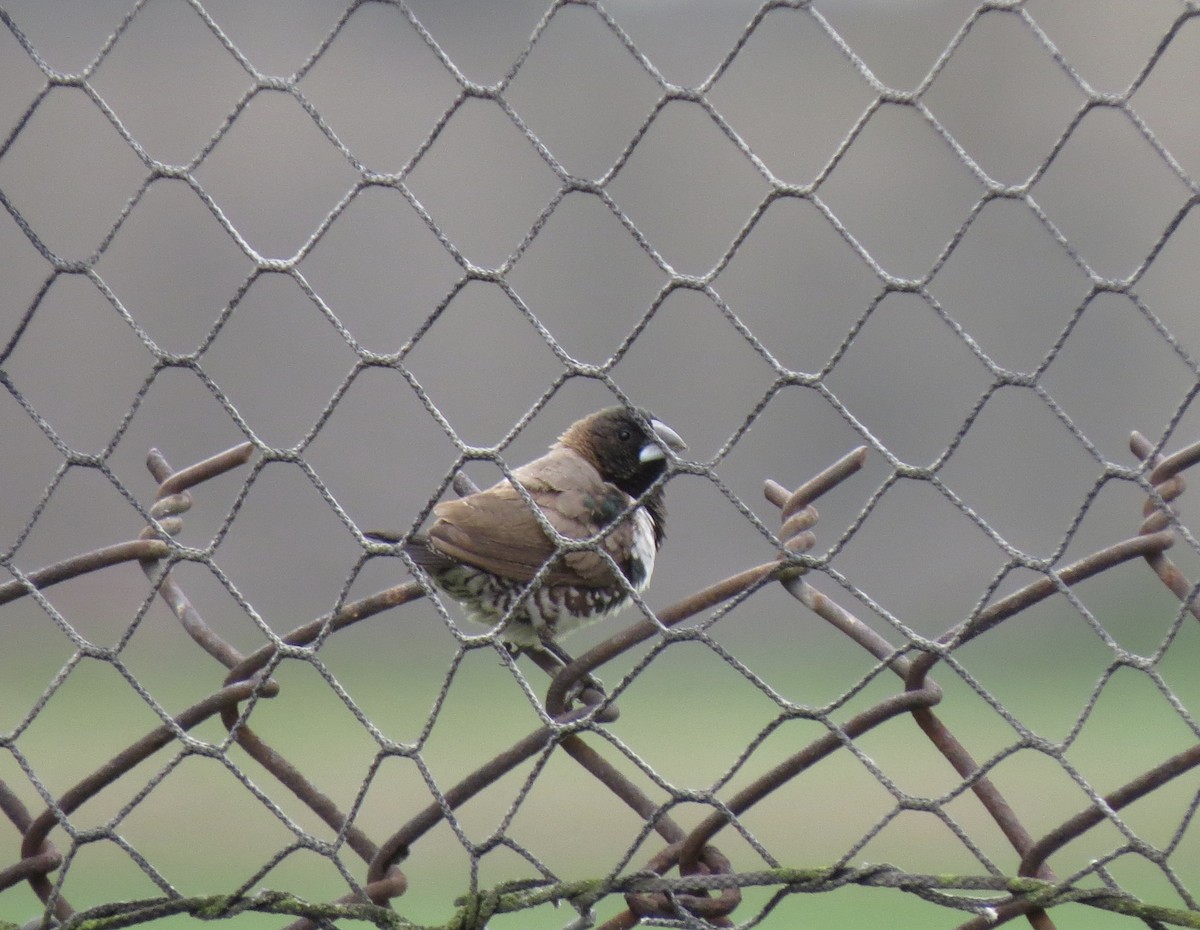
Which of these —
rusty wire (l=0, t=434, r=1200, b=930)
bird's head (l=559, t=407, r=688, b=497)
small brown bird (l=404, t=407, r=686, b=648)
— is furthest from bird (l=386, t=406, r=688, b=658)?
rusty wire (l=0, t=434, r=1200, b=930)

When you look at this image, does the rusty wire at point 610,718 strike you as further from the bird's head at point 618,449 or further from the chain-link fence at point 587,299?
the chain-link fence at point 587,299

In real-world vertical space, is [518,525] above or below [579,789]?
above

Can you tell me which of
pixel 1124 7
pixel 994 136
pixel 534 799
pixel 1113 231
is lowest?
pixel 534 799

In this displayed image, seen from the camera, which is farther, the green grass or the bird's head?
the green grass

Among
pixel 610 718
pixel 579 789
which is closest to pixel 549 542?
pixel 610 718

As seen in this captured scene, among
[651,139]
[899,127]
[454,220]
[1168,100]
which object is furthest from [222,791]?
[1168,100]

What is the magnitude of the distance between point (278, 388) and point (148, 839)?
12.6 feet

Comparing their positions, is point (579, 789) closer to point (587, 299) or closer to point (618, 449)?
point (587, 299)

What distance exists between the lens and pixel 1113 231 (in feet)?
31.8

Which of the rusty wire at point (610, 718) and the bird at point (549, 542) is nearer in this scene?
the rusty wire at point (610, 718)

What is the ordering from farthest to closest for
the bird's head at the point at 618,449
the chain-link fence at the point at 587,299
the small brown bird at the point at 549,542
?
the chain-link fence at the point at 587,299 < the bird's head at the point at 618,449 < the small brown bird at the point at 549,542

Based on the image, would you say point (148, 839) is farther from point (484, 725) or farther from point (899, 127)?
point (899, 127)

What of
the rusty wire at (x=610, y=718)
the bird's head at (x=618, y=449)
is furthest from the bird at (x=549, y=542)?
the rusty wire at (x=610, y=718)

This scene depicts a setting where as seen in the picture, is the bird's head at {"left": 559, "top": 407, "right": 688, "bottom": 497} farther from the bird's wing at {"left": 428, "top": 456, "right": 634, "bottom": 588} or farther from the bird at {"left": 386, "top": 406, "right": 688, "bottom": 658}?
the bird's wing at {"left": 428, "top": 456, "right": 634, "bottom": 588}
